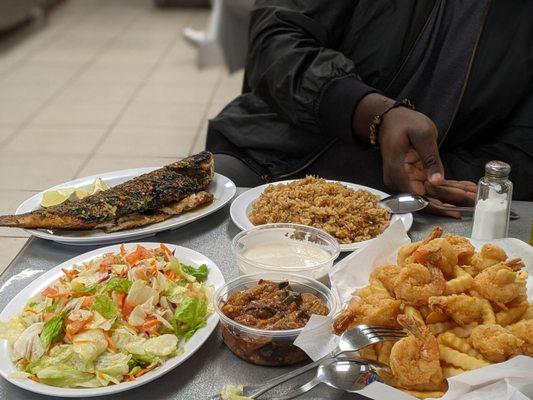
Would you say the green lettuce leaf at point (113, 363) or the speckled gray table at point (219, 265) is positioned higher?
the green lettuce leaf at point (113, 363)

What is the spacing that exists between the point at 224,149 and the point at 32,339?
1.16 meters

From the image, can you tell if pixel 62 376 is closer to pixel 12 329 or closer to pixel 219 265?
pixel 12 329

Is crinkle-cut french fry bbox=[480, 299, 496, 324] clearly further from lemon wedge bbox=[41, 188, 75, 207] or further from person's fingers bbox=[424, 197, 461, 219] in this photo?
lemon wedge bbox=[41, 188, 75, 207]

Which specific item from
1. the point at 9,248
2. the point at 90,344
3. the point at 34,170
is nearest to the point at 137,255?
the point at 90,344

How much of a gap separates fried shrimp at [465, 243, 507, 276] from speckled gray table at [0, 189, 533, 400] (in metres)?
0.33

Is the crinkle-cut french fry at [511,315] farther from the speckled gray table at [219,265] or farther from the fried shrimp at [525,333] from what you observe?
the speckled gray table at [219,265]

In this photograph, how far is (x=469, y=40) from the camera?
6.23 ft

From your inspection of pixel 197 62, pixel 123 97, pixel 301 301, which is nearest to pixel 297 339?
pixel 301 301

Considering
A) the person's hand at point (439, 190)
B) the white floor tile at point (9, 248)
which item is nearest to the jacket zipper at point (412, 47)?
the person's hand at point (439, 190)

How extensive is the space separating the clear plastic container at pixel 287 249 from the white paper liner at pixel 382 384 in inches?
2.0

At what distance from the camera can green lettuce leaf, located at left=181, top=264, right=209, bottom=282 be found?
1.33 metres

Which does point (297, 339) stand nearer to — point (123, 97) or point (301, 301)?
point (301, 301)

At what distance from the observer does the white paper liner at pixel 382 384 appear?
95 centimetres

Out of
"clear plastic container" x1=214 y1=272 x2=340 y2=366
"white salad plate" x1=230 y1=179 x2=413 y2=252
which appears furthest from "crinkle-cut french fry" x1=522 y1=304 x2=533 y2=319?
"white salad plate" x1=230 y1=179 x2=413 y2=252
